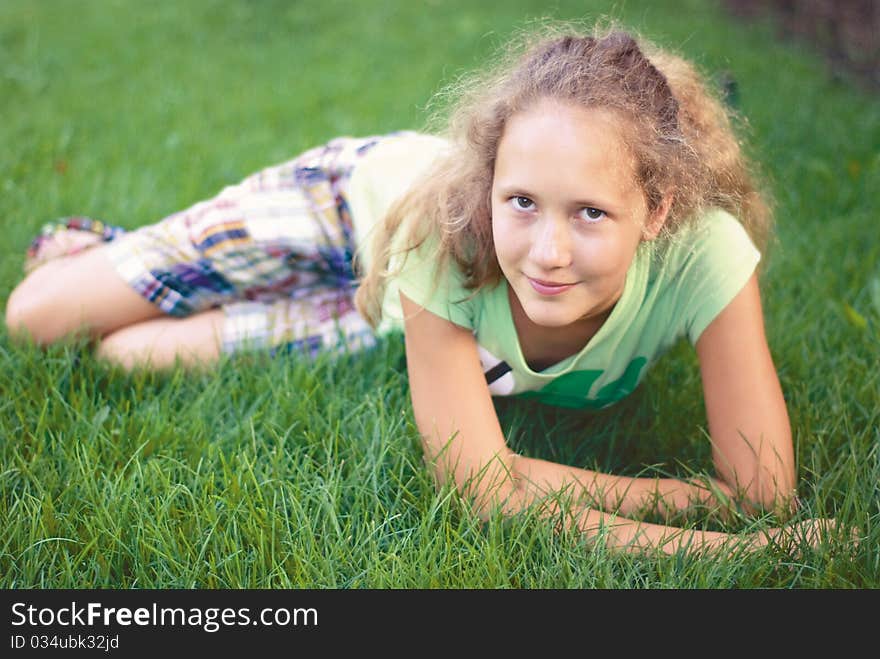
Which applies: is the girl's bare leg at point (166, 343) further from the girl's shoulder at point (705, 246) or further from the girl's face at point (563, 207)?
the girl's shoulder at point (705, 246)

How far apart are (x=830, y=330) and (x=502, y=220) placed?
138 centimetres

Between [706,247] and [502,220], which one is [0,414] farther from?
[706,247]

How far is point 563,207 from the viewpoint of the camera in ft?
5.08

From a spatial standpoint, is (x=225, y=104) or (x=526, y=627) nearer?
(x=526, y=627)

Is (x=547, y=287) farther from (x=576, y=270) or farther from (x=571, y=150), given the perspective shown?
(x=571, y=150)

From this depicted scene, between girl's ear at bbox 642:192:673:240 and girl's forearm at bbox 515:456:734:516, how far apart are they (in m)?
0.49

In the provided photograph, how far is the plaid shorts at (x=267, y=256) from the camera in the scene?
2354mm

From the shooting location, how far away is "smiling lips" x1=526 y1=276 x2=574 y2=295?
160 centimetres

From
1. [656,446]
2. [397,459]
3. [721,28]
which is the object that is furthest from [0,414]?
[721,28]

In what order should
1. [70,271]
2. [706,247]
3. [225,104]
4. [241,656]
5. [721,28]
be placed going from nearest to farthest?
[241,656] < [706,247] < [70,271] < [225,104] < [721,28]

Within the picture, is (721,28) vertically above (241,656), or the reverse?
(721,28)

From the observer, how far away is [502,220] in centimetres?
161

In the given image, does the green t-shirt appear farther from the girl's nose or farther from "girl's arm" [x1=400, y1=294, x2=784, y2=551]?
the girl's nose

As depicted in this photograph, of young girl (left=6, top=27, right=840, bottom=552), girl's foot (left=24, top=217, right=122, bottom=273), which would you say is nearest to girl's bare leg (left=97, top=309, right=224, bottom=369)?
young girl (left=6, top=27, right=840, bottom=552)
